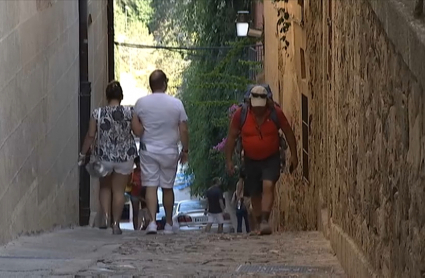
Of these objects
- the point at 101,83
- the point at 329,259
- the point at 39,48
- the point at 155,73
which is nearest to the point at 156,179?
the point at 155,73

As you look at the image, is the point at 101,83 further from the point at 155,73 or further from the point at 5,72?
the point at 5,72

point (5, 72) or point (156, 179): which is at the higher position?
point (5, 72)

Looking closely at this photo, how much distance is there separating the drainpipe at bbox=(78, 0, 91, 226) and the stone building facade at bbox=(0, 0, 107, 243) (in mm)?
224

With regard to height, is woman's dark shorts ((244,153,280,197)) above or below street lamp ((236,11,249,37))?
below

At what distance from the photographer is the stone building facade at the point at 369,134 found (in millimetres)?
3355

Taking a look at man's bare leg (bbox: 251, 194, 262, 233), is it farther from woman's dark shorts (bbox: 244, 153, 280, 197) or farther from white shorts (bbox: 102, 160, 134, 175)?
white shorts (bbox: 102, 160, 134, 175)

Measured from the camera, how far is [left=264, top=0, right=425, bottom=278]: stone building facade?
3355mm

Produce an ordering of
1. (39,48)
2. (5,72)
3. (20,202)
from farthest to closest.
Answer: (39,48), (20,202), (5,72)

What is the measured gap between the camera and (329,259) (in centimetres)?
695

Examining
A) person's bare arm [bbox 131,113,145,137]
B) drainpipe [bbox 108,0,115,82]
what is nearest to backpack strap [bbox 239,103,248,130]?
person's bare arm [bbox 131,113,145,137]

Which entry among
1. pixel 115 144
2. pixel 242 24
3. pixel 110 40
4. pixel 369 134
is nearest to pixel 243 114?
pixel 115 144

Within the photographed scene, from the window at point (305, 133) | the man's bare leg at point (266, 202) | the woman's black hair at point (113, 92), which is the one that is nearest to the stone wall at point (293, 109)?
the window at point (305, 133)

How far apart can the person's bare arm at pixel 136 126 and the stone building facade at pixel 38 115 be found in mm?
870

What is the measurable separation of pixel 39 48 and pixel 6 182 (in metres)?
2.20
